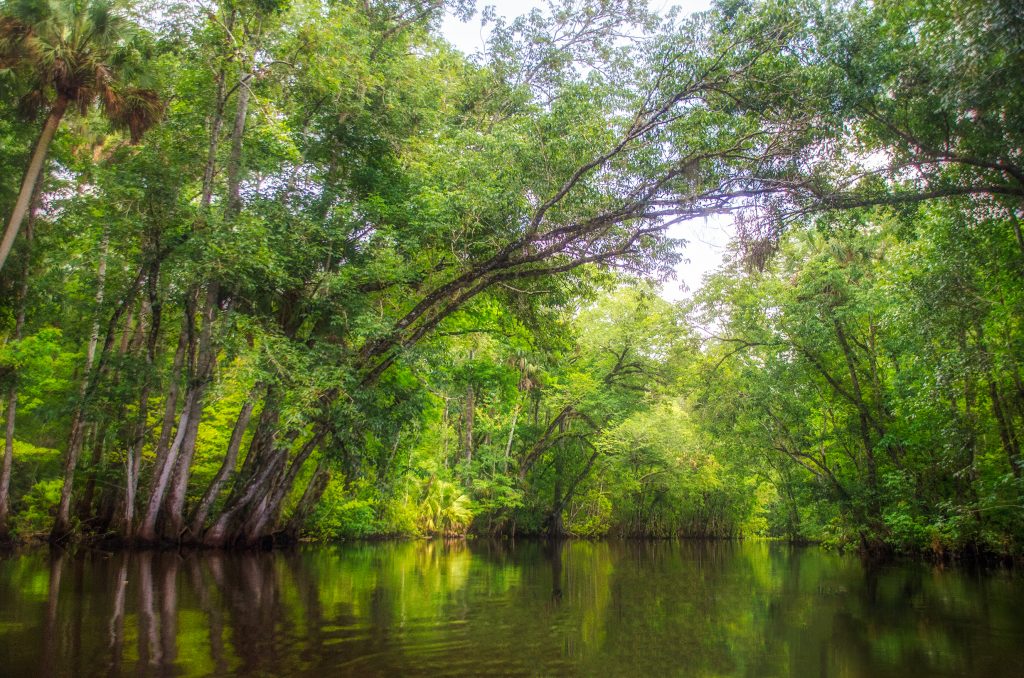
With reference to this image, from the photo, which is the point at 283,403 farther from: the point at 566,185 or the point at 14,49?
the point at 14,49

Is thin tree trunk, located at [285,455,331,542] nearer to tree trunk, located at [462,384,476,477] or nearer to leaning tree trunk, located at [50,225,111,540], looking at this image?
leaning tree trunk, located at [50,225,111,540]

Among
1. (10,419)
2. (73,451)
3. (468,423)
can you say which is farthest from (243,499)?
(468,423)

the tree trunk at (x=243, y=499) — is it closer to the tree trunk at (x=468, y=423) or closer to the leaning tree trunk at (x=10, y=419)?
the leaning tree trunk at (x=10, y=419)

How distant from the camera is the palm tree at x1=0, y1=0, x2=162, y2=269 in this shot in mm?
12484

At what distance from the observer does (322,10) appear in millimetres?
14133

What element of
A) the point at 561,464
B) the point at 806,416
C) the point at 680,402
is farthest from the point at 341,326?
the point at 680,402

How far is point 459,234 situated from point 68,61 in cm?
806

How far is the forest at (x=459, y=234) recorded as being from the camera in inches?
398

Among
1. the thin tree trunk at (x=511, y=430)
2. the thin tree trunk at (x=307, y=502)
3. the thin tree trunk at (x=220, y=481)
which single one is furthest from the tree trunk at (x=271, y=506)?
the thin tree trunk at (x=511, y=430)

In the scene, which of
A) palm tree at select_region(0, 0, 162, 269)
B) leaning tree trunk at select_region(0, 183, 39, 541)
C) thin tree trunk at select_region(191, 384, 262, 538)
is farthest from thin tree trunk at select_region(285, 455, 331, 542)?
palm tree at select_region(0, 0, 162, 269)

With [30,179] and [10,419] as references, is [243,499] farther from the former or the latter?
[30,179]

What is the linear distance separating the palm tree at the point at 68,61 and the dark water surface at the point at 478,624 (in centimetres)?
786

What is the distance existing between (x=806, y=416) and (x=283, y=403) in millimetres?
16579

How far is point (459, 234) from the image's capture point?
13656 mm
